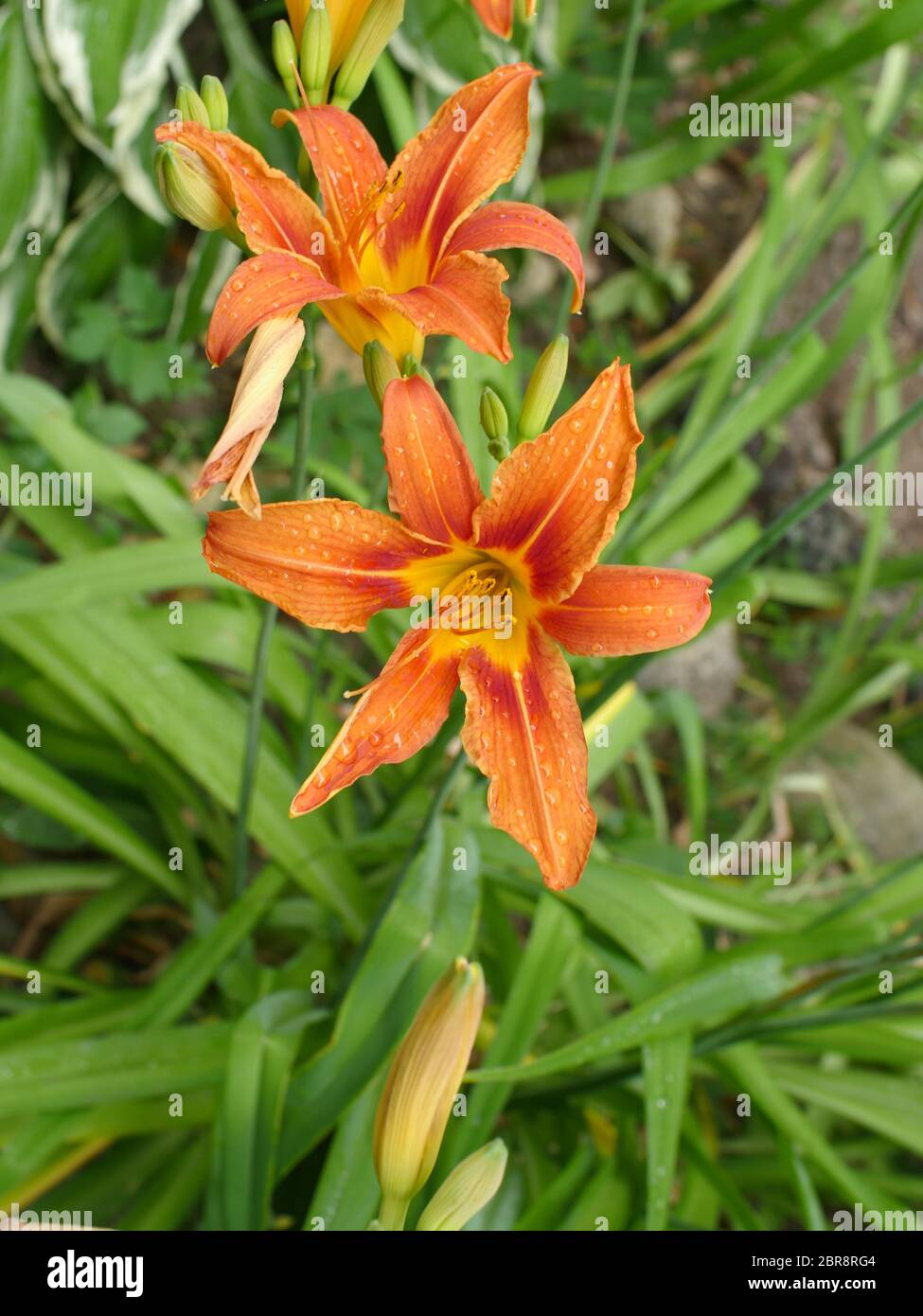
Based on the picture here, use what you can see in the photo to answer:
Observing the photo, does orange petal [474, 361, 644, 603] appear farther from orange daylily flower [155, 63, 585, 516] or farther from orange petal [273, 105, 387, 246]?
orange petal [273, 105, 387, 246]

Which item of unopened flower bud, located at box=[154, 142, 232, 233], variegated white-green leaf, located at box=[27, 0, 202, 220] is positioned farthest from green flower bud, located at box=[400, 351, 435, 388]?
variegated white-green leaf, located at box=[27, 0, 202, 220]

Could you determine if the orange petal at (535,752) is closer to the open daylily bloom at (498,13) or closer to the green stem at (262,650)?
the green stem at (262,650)

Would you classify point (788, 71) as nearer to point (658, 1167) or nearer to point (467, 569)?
point (467, 569)

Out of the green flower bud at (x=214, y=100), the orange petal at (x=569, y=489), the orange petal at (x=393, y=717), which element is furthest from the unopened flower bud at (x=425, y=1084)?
the green flower bud at (x=214, y=100)

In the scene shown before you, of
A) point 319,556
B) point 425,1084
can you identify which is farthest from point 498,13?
point 425,1084

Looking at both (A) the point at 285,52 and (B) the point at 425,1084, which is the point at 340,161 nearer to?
(A) the point at 285,52
